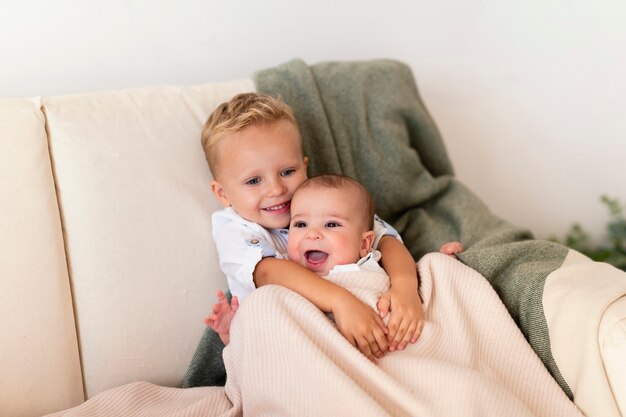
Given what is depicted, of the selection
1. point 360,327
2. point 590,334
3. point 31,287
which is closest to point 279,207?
point 360,327

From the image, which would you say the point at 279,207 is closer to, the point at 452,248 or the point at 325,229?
the point at 325,229

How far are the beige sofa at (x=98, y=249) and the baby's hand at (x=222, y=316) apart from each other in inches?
4.2

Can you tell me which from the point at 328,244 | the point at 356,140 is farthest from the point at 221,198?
the point at 356,140

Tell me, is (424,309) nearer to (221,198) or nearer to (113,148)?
(221,198)

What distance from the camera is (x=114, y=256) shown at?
4.74 feet

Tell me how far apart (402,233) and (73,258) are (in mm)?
826

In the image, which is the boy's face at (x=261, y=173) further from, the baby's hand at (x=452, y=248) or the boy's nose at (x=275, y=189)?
the baby's hand at (x=452, y=248)

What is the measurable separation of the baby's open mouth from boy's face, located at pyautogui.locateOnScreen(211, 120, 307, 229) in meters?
0.12

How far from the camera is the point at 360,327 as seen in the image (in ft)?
4.11

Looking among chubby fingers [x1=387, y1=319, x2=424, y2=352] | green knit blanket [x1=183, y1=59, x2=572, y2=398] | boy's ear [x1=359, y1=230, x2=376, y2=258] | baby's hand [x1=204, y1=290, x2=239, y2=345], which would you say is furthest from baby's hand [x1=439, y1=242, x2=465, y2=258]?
baby's hand [x1=204, y1=290, x2=239, y2=345]

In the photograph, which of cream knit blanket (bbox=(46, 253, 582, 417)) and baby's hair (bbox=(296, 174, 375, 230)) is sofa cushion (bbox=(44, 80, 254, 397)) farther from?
baby's hair (bbox=(296, 174, 375, 230))

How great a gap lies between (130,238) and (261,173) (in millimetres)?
316

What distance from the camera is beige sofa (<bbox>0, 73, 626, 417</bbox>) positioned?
4.45 ft

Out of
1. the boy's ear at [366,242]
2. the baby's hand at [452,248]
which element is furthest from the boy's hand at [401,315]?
the baby's hand at [452,248]
